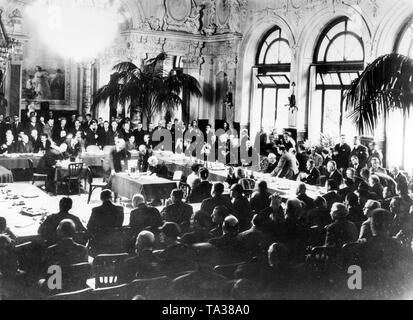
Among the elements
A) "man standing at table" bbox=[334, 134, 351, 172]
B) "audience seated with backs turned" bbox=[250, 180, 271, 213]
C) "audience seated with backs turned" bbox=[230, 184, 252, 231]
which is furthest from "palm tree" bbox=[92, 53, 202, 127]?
"audience seated with backs turned" bbox=[230, 184, 252, 231]

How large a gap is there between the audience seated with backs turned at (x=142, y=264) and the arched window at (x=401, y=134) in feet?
36.3

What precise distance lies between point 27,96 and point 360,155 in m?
11.9

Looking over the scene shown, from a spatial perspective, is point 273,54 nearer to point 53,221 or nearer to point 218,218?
point 218,218

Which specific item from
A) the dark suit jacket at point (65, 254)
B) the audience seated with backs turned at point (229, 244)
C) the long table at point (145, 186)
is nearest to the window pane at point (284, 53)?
the long table at point (145, 186)

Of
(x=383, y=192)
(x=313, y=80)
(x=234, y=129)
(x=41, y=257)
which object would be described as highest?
(x=313, y=80)

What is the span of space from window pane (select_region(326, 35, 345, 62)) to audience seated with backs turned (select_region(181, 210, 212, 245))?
37.5 feet

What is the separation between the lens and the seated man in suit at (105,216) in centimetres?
747

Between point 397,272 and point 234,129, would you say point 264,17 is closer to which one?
Answer: point 234,129

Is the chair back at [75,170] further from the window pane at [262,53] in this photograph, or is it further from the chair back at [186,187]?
the window pane at [262,53]

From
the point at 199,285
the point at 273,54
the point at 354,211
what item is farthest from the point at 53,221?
the point at 273,54

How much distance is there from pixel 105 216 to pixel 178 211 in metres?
1.07

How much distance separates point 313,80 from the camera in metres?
18.4

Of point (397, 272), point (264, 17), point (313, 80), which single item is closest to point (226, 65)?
point (264, 17)

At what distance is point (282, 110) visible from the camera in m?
19.9
